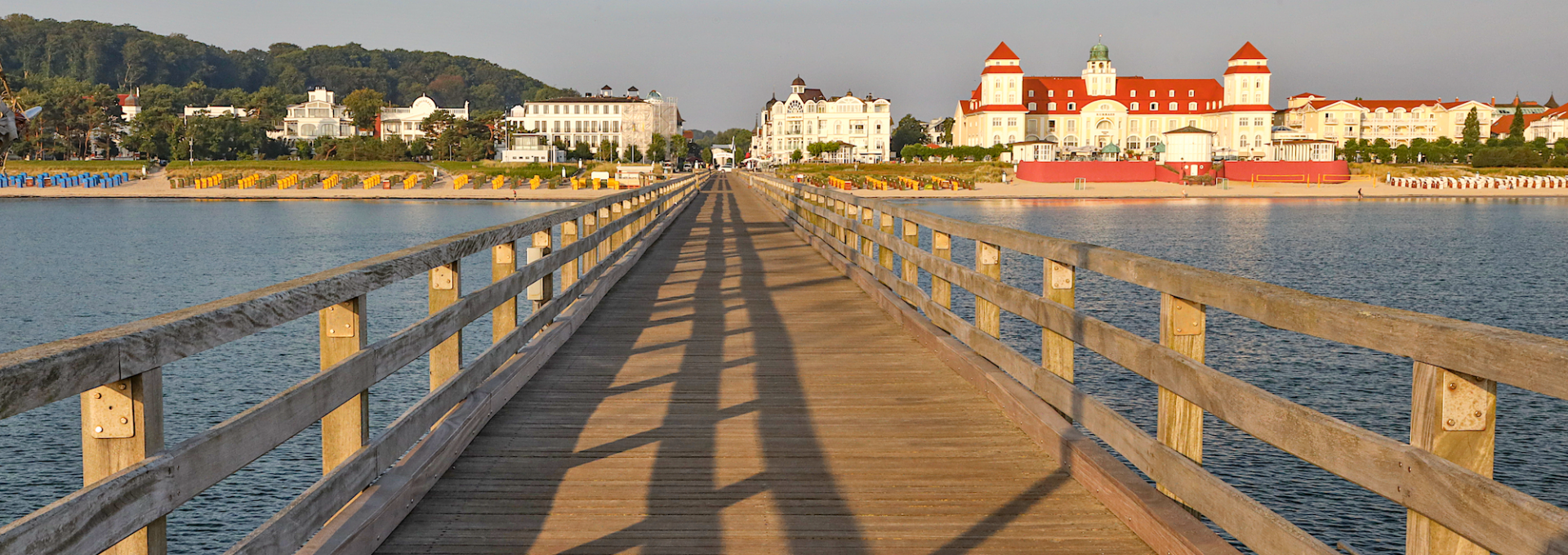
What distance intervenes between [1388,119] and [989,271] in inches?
7408

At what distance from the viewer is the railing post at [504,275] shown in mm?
7207

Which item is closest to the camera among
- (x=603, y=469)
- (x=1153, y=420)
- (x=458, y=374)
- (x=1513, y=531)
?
(x=1513, y=531)

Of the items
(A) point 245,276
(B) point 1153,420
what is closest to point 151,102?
(A) point 245,276

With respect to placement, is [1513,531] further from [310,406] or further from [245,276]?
[245,276]

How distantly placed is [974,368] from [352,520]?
4122mm

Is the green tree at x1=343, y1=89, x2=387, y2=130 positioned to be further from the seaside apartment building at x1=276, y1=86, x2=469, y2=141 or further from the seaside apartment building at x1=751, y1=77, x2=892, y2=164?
the seaside apartment building at x1=751, y1=77, x2=892, y2=164

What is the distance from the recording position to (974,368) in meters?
7.25

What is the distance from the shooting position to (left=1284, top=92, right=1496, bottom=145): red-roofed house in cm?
17100

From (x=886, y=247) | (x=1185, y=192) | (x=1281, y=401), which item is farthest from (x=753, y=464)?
(x=1185, y=192)

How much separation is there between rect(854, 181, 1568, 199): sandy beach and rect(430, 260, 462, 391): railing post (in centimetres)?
7346

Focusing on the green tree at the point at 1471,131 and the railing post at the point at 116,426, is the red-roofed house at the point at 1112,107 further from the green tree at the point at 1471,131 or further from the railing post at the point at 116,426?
the railing post at the point at 116,426

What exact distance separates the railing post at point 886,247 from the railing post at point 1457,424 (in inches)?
340

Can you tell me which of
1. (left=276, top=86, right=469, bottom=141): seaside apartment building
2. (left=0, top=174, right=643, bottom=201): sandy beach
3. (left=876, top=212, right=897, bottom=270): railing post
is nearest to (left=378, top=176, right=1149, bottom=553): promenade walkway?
(left=876, top=212, right=897, bottom=270): railing post

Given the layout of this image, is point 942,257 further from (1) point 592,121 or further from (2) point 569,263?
(1) point 592,121
